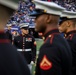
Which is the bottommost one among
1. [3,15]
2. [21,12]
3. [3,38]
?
[21,12]

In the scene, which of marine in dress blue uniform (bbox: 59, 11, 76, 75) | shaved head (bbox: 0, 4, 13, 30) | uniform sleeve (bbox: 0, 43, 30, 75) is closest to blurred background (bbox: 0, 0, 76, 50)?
shaved head (bbox: 0, 4, 13, 30)

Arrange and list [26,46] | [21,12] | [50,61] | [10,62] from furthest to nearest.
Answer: [21,12] → [26,46] → [50,61] → [10,62]

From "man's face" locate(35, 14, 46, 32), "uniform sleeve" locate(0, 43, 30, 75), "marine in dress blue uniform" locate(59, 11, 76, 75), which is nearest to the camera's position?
"uniform sleeve" locate(0, 43, 30, 75)

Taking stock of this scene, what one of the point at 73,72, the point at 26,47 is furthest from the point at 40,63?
the point at 26,47

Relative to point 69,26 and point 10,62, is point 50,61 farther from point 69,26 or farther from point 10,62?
point 69,26

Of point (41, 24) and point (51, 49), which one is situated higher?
point (41, 24)

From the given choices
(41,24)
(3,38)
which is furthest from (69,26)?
(3,38)

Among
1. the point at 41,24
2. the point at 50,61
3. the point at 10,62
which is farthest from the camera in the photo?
the point at 41,24

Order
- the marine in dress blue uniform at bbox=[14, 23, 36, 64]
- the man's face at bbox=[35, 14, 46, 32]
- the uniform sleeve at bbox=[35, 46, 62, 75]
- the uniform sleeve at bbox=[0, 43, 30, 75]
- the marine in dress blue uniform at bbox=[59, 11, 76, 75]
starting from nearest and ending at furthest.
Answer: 1. the uniform sleeve at bbox=[0, 43, 30, 75]
2. the uniform sleeve at bbox=[35, 46, 62, 75]
3. the man's face at bbox=[35, 14, 46, 32]
4. the marine in dress blue uniform at bbox=[59, 11, 76, 75]
5. the marine in dress blue uniform at bbox=[14, 23, 36, 64]

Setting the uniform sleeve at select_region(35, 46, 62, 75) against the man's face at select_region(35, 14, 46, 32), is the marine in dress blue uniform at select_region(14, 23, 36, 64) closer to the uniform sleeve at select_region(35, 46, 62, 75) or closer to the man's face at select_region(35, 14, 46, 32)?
the man's face at select_region(35, 14, 46, 32)

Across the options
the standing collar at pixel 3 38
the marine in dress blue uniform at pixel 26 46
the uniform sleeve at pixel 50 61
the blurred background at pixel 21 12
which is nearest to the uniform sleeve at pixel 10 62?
the standing collar at pixel 3 38

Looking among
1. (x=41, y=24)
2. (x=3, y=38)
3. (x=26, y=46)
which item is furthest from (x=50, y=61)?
(x=26, y=46)

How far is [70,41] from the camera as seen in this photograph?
13.9 ft

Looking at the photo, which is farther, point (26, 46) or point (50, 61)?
point (26, 46)
